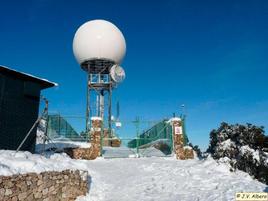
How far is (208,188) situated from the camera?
10.6m

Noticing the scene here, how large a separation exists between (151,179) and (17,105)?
591 cm

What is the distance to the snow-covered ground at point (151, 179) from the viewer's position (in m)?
9.41

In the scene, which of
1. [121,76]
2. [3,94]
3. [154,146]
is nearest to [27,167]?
[3,94]

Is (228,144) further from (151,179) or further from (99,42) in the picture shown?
(99,42)

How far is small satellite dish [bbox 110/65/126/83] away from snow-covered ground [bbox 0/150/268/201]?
43.4 ft

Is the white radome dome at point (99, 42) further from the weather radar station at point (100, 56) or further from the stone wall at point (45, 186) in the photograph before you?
the stone wall at point (45, 186)

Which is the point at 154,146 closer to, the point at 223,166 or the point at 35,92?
the point at 223,166

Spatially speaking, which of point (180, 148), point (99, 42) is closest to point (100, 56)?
point (99, 42)

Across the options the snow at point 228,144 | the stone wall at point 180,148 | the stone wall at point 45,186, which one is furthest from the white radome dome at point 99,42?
the stone wall at point 45,186

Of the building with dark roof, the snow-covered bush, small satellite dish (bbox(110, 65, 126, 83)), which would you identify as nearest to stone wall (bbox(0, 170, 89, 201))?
the building with dark roof

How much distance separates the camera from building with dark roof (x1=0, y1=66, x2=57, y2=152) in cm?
1195

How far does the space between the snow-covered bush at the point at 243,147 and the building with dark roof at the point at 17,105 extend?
8252 millimetres

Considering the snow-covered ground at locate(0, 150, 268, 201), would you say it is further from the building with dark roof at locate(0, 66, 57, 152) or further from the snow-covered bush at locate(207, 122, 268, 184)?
the building with dark roof at locate(0, 66, 57, 152)

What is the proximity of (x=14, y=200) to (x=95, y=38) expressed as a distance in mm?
21820
